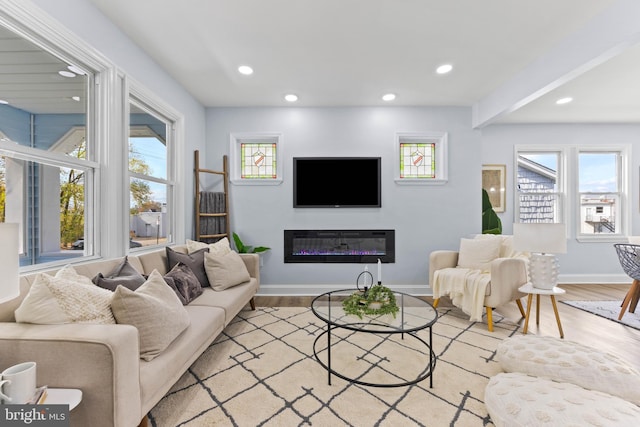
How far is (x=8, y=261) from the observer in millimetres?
977

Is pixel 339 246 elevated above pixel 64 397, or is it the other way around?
pixel 339 246

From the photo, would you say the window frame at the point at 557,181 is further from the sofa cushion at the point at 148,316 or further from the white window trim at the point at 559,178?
the sofa cushion at the point at 148,316

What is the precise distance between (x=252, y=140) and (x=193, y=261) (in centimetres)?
203

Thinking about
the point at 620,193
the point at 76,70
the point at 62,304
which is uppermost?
the point at 76,70

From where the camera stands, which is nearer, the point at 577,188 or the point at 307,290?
the point at 307,290

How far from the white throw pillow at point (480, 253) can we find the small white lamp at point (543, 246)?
48 centimetres

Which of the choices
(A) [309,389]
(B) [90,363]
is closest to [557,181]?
(A) [309,389]

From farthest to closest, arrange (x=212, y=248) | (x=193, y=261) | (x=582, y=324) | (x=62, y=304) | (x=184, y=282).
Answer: (x=212, y=248) < (x=582, y=324) < (x=193, y=261) < (x=184, y=282) < (x=62, y=304)

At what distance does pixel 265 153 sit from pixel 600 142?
17.3ft

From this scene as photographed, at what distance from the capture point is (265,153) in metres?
4.15

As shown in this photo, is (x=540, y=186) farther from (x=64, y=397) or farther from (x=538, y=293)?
(x=64, y=397)

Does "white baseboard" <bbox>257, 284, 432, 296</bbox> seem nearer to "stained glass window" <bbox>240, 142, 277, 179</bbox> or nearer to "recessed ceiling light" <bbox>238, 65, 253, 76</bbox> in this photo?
"stained glass window" <bbox>240, 142, 277, 179</bbox>

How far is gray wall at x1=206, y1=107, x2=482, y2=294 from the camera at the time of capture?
4031mm

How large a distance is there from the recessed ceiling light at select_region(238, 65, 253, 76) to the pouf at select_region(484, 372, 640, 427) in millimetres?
3254
